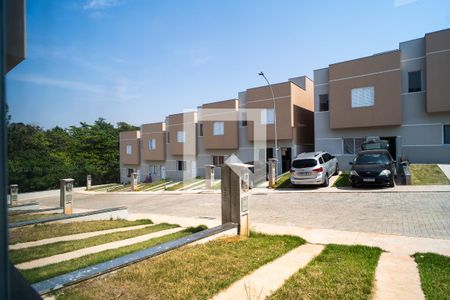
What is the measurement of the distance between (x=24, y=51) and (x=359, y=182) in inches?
612

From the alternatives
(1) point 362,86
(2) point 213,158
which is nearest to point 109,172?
(2) point 213,158

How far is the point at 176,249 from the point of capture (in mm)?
5582

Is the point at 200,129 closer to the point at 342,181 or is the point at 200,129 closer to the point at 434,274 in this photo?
the point at 342,181

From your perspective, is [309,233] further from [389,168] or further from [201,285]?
[389,168]

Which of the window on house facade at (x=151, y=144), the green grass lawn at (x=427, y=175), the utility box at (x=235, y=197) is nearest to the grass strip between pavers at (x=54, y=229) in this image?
the utility box at (x=235, y=197)

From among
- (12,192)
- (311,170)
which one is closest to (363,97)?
(311,170)

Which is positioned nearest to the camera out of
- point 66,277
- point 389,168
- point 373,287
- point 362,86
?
point 66,277

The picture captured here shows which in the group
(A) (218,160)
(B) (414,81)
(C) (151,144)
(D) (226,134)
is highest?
(B) (414,81)

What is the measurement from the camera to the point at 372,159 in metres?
15.1

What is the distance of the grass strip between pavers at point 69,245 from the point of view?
164 cm

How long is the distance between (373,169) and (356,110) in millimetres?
7457

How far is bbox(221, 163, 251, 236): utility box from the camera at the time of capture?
718cm

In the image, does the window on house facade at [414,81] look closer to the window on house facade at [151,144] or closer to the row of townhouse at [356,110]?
the row of townhouse at [356,110]

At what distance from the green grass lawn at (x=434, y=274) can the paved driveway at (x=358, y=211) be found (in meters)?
1.99
